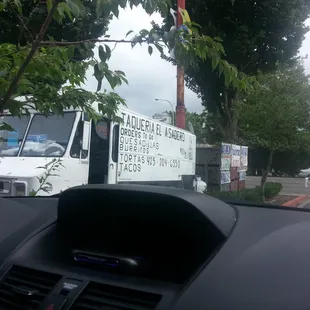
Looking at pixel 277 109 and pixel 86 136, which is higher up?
pixel 277 109

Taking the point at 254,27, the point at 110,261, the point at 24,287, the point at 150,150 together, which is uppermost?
the point at 254,27

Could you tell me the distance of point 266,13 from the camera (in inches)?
688

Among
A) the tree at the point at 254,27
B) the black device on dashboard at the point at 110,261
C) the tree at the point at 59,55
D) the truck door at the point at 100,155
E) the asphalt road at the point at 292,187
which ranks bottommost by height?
the asphalt road at the point at 292,187

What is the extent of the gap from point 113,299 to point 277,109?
13.9 m

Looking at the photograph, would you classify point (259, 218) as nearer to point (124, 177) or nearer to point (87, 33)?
point (124, 177)

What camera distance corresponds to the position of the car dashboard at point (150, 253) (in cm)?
131

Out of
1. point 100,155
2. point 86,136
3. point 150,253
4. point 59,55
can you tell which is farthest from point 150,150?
point 150,253

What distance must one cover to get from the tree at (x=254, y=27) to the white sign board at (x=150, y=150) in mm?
4093

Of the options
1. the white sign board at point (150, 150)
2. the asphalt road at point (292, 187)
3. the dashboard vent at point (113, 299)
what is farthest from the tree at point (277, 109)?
the dashboard vent at point (113, 299)

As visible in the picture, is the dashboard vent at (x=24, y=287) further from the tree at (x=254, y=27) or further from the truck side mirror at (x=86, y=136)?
the tree at (x=254, y=27)

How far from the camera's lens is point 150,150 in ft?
37.8

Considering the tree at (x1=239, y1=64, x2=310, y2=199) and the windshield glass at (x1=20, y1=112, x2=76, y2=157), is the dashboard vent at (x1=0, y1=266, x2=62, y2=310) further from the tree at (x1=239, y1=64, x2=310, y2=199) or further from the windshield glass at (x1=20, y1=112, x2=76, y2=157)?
the tree at (x1=239, y1=64, x2=310, y2=199)

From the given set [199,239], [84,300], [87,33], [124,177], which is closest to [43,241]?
[84,300]

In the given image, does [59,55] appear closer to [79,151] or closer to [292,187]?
[79,151]
